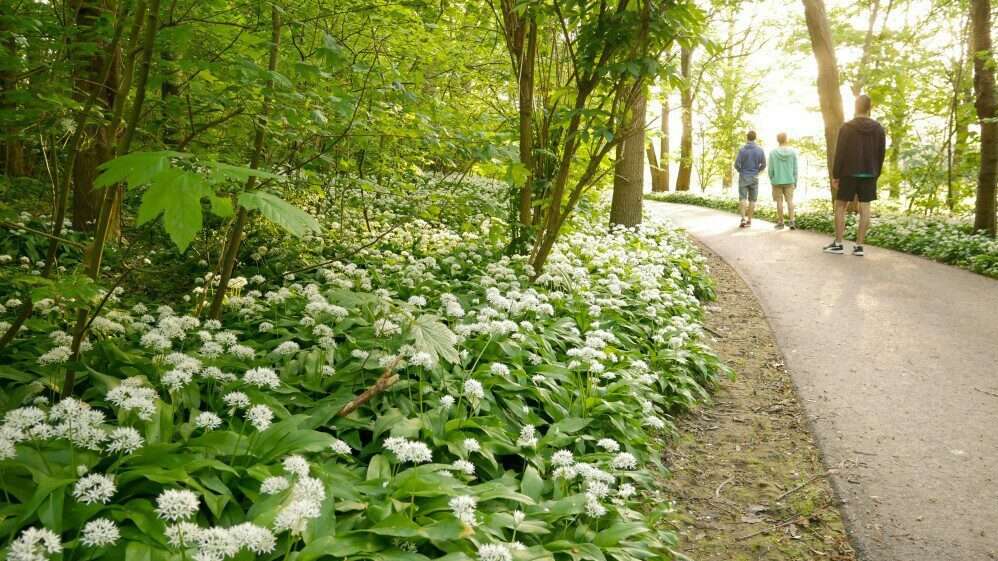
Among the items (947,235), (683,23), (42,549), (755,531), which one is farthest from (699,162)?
(42,549)

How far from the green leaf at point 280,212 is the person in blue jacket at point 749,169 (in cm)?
1469

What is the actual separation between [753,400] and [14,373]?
4908 mm

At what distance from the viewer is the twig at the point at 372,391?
10.5ft

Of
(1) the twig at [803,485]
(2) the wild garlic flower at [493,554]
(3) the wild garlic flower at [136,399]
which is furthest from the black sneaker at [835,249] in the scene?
(3) the wild garlic flower at [136,399]

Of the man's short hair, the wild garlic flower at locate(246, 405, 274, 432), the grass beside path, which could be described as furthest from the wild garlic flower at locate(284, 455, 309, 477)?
the man's short hair

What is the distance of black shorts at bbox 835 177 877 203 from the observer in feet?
32.0

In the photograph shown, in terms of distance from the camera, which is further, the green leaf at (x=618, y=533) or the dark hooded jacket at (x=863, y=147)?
the dark hooded jacket at (x=863, y=147)

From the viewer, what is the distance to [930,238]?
35.4ft

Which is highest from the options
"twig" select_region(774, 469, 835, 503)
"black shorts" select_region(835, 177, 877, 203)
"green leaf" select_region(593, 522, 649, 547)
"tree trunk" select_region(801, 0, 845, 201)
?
"tree trunk" select_region(801, 0, 845, 201)

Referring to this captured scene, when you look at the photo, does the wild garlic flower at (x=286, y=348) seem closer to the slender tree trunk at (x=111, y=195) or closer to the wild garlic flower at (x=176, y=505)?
the slender tree trunk at (x=111, y=195)

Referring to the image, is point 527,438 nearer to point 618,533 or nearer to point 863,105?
point 618,533

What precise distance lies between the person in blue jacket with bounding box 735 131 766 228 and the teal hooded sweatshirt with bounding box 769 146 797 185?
0.62 m

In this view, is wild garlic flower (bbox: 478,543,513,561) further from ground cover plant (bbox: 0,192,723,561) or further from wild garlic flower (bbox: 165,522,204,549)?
wild garlic flower (bbox: 165,522,204,549)

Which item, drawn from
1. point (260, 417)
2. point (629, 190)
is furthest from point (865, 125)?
point (260, 417)
